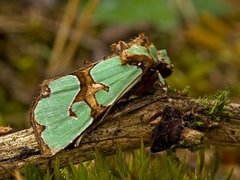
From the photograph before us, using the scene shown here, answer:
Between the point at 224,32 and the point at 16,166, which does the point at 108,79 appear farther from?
the point at 224,32

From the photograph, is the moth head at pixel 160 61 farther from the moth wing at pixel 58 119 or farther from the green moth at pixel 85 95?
the moth wing at pixel 58 119

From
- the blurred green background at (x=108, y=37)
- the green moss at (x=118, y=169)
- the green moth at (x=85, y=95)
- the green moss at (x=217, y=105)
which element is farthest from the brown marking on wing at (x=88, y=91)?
the blurred green background at (x=108, y=37)

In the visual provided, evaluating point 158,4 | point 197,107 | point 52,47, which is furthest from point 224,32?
point 197,107

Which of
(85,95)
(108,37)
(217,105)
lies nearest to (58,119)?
(85,95)

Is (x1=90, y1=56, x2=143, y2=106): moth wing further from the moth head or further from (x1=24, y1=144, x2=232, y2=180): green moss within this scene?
(x1=24, y1=144, x2=232, y2=180): green moss

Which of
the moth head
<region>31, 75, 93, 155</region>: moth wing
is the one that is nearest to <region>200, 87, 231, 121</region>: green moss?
the moth head
